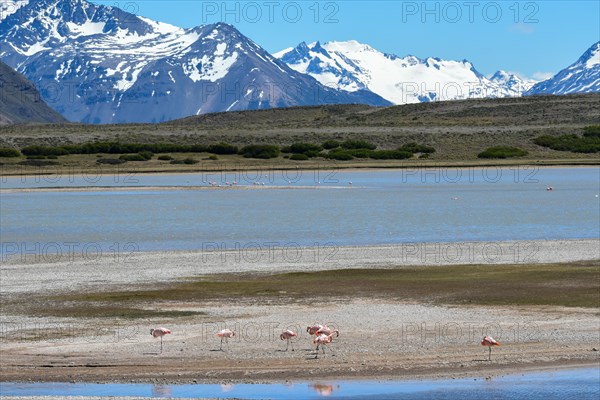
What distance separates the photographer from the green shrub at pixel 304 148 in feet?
310

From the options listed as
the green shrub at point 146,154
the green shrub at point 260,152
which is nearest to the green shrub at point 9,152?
the green shrub at point 146,154

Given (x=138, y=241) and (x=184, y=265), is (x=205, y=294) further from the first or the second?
(x=138, y=241)

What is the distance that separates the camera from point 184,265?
29.4m

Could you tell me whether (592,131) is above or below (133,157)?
above

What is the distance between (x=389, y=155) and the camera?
304 ft

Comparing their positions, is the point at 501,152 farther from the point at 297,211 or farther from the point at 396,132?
the point at 297,211

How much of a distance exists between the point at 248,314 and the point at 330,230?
58.8 feet

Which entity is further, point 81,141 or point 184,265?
point 81,141

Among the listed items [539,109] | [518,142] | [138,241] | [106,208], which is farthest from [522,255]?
[539,109]

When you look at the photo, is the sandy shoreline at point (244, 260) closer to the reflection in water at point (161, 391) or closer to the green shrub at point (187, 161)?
the reflection in water at point (161, 391)

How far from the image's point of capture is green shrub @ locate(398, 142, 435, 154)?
9612cm

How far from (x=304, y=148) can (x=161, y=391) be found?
79855 millimetres

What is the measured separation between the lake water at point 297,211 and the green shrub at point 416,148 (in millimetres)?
15435

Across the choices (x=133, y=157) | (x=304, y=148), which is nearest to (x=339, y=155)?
(x=304, y=148)
